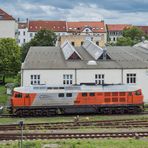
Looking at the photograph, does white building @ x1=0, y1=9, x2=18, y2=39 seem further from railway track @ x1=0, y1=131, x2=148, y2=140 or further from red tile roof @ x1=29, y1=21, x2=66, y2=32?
railway track @ x1=0, y1=131, x2=148, y2=140

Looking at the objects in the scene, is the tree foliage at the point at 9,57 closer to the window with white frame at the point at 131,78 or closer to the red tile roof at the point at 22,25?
the window with white frame at the point at 131,78

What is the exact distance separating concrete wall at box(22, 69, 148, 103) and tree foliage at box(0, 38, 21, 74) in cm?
3160

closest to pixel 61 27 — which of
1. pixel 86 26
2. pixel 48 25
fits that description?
pixel 48 25

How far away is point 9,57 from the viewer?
7381cm

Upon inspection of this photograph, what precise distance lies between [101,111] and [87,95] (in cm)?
197

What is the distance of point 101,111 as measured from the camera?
124ft

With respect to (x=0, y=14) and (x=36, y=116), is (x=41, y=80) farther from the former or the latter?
(x=0, y=14)

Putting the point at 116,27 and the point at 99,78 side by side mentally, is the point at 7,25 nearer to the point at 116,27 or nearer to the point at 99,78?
the point at 116,27

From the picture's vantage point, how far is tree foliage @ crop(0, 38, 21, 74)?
72.9 metres

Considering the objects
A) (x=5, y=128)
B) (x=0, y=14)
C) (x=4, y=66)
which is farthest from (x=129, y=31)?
(x=5, y=128)

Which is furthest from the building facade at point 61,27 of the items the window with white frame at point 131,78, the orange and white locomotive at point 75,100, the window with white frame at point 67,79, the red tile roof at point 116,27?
the orange and white locomotive at point 75,100

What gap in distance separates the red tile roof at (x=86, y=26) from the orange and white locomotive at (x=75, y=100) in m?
113

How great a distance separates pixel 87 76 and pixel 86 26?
11110 cm

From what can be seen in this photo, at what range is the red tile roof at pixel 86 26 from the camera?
151500 mm
